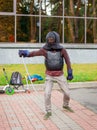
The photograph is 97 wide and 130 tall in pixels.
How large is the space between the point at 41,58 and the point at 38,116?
51.8 feet

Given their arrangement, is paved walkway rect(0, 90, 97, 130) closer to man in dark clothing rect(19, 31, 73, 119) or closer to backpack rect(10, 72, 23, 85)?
man in dark clothing rect(19, 31, 73, 119)

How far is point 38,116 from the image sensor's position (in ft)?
33.1

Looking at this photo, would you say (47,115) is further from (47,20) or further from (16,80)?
(47,20)

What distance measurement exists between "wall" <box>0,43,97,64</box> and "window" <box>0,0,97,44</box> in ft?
1.56

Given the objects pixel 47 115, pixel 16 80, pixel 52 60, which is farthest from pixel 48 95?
pixel 16 80

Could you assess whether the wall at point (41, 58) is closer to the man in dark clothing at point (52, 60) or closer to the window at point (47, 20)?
the window at point (47, 20)

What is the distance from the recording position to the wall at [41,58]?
2550cm

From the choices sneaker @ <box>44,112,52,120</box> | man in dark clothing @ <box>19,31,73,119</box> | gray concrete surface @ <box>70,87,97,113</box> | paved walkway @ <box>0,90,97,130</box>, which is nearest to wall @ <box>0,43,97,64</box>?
gray concrete surface @ <box>70,87,97,113</box>

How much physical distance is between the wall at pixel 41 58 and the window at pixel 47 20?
48 cm

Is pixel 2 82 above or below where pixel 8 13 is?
below

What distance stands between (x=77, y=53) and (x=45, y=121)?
1746cm

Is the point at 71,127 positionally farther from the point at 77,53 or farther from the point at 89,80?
the point at 77,53

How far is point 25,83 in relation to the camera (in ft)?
49.9

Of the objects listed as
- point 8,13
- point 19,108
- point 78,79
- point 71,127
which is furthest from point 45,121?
point 8,13
